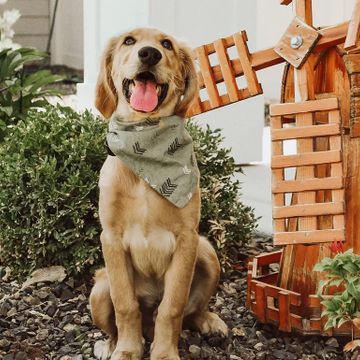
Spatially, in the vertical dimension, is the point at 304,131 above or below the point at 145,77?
below

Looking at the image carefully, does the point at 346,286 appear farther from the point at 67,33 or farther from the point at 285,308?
the point at 67,33

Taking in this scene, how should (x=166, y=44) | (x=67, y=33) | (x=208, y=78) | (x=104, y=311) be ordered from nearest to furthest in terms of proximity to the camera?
(x=166, y=44) → (x=104, y=311) → (x=208, y=78) → (x=67, y=33)

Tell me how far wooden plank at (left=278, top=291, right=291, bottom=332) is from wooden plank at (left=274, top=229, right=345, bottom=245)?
244 mm

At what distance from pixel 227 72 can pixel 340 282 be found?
104 centimetres

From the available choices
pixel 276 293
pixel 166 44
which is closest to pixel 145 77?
pixel 166 44

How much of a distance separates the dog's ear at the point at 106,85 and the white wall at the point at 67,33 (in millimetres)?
12184

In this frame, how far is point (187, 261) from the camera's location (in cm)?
321

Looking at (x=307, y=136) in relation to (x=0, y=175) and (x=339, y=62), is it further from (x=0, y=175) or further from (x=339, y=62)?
(x=0, y=175)

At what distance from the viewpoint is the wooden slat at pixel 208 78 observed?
3.84m

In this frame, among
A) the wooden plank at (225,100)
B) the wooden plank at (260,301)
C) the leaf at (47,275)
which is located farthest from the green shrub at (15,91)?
the wooden plank at (260,301)

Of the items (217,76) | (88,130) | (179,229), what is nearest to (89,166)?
(88,130)

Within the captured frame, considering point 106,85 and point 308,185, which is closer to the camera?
point 106,85

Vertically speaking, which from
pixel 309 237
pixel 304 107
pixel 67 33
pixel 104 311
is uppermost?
pixel 67 33

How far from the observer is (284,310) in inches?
144
